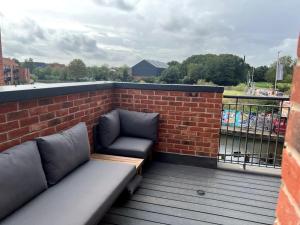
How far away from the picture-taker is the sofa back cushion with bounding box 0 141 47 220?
1.43 meters

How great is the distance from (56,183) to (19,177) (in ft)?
1.36

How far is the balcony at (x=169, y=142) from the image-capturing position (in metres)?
2.02

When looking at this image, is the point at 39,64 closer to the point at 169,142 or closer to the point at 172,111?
the point at 172,111

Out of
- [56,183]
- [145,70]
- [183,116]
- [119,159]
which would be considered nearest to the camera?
[56,183]

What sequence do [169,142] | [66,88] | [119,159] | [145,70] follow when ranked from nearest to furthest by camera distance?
[66,88] < [119,159] < [169,142] < [145,70]

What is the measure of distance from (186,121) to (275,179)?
4.59 feet

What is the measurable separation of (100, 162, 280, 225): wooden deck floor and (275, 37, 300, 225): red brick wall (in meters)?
1.83

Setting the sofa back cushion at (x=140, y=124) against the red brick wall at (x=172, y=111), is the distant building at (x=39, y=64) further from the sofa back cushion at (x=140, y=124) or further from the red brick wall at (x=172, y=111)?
the sofa back cushion at (x=140, y=124)

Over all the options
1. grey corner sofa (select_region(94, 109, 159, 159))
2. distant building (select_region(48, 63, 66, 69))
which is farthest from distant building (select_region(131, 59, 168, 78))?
distant building (select_region(48, 63, 66, 69))

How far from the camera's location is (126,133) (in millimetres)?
3322

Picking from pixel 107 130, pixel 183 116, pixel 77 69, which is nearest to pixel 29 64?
pixel 77 69

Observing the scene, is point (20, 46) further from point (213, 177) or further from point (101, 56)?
point (213, 177)

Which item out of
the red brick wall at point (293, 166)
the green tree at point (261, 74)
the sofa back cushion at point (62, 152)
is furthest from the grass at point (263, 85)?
the red brick wall at point (293, 166)

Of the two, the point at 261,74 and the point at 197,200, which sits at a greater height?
the point at 261,74
